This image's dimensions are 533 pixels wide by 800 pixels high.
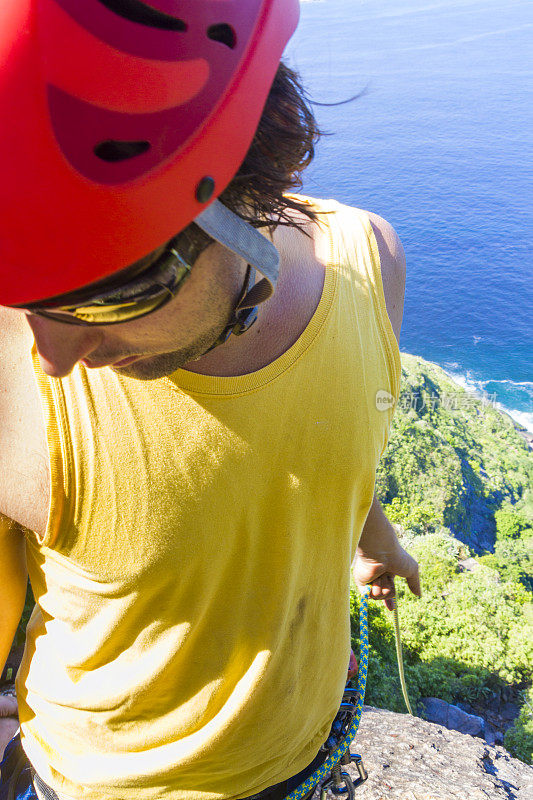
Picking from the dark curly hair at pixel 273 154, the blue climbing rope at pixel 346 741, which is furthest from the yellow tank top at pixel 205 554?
the dark curly hair at pixel 273 154

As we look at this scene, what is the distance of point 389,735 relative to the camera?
13.7ft

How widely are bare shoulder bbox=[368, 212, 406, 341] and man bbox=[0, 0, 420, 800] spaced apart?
1 centimetres

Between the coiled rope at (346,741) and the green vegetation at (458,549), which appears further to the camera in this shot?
the green vegetation at (458,549)

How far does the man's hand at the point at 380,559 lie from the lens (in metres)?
2.32

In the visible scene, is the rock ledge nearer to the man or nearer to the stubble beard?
the man

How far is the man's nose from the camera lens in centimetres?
121

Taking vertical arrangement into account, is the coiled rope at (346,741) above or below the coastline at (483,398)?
above

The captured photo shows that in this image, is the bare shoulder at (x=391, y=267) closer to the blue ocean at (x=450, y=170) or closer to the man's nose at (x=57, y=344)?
the man's nose at (x=57, y=344)

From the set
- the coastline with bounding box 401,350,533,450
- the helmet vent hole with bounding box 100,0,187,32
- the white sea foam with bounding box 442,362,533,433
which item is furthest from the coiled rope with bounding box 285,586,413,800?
the white sea foam with bounding box 442,362,533,433

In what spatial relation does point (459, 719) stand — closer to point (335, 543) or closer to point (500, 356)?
point (335, 543)

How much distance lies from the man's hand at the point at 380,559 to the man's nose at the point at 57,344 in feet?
4.36

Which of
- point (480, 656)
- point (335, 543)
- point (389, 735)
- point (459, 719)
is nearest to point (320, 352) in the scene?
point (335, 543)

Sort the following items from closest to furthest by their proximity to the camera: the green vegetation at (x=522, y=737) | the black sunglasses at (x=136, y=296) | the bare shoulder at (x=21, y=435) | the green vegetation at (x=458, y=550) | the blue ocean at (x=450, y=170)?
the black sunglasses at (x=136, y=296) → the bare shoulder at (x=21, y=435) → the green vegetation at (x=522, y=737) → the green vegetation at (x=458, y=550) → the blue ocean at (x=450, y=170)

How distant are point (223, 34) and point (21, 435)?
2.94ft
